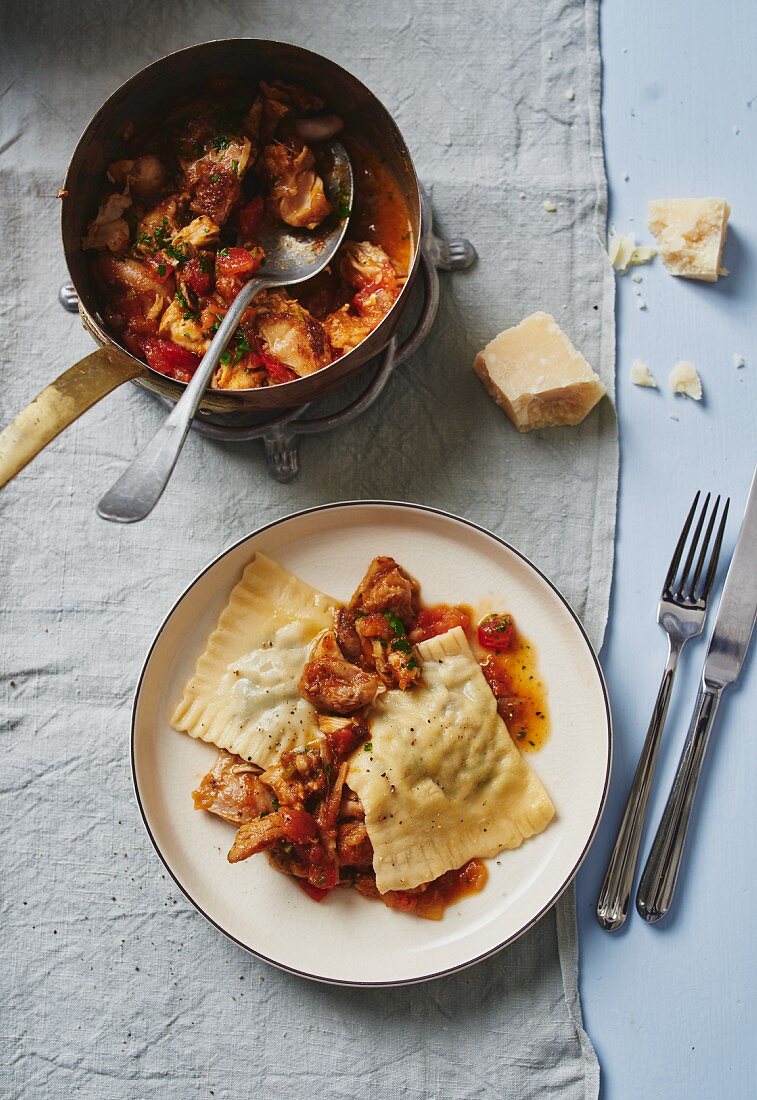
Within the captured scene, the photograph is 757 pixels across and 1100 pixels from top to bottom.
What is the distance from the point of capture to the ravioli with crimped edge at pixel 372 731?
355 centimetres

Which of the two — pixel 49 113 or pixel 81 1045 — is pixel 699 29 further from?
pixel 81 1045

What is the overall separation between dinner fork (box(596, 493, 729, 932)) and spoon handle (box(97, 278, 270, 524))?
6.70 feet

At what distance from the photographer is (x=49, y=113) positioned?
4.02 meters

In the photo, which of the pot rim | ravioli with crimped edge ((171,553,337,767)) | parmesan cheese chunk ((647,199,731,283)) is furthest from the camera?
parmesan cheese chunk ((647,199,731,283))

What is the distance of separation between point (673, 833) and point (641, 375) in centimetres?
192

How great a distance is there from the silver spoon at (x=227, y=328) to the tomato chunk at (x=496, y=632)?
56.2 inches

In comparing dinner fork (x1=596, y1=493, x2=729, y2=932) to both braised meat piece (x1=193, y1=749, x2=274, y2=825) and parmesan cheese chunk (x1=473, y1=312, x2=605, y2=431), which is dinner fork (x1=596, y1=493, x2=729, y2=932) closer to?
parmesan cheese chunk (x1=473, y1=312, x2=605, y2=431)

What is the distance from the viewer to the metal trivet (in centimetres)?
373

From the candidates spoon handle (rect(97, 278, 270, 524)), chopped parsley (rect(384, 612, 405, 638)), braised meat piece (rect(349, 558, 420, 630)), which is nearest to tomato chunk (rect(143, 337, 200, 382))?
spoon handle (rect(97, 278, 270, 524))

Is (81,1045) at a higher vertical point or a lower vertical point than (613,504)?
lower

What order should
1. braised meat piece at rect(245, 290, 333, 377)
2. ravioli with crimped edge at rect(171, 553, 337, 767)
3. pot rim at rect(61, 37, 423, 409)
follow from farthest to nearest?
ravioli with crimped edge at rect(171, 553, 337, 767) → braised meat piece at rect(245, 290, 333, 377) → pot rim at rect(61, 37, 423, 409)

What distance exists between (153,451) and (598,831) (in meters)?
2.36

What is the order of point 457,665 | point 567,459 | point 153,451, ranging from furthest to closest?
point 567,459, point 457,665, point 153,451

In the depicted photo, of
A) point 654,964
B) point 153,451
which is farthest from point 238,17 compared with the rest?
point 654,964
